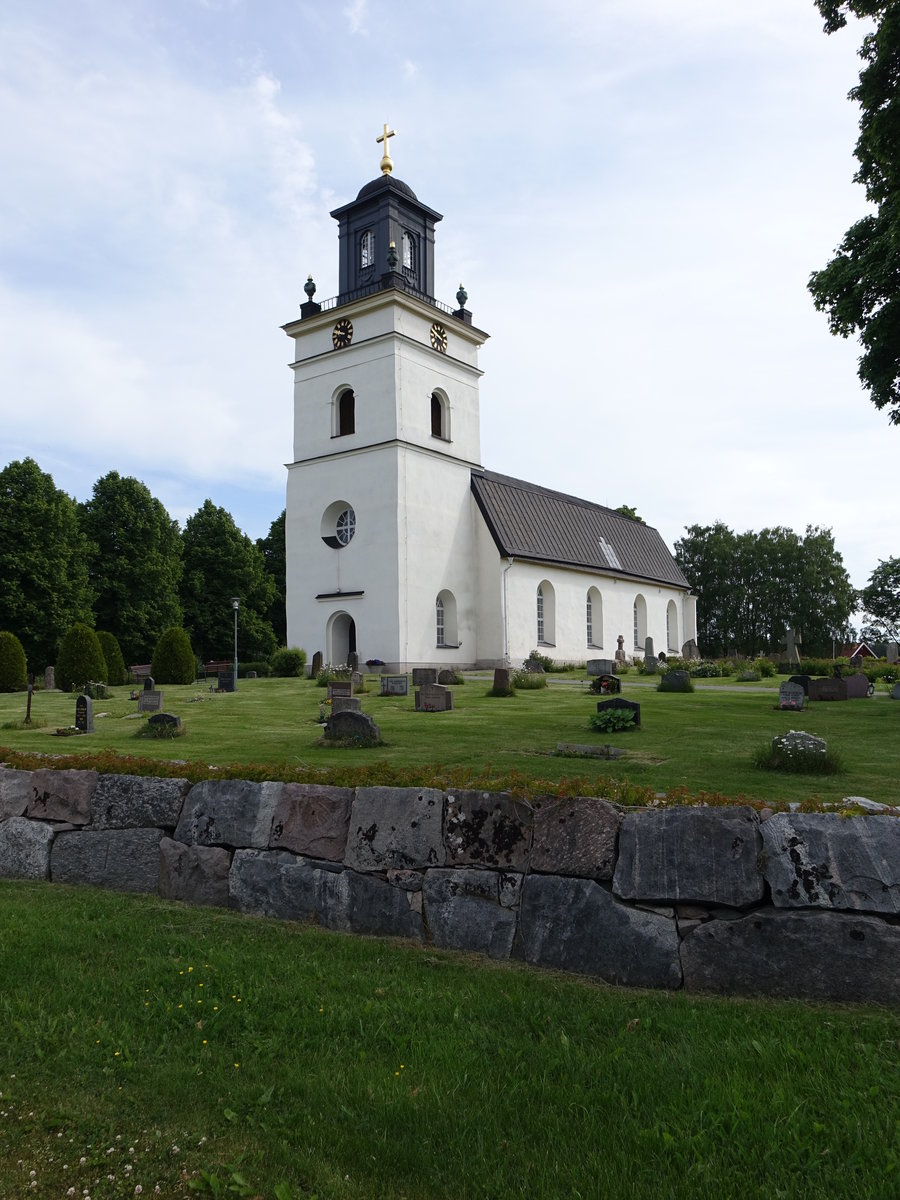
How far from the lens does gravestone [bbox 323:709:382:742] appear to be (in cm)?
1081

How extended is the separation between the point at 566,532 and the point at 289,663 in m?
14.4

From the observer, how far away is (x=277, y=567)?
5288 cm

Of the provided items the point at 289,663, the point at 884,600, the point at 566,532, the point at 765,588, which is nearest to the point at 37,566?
the point at 289,663

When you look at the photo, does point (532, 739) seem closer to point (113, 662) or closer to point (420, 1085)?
point (420, 1085)

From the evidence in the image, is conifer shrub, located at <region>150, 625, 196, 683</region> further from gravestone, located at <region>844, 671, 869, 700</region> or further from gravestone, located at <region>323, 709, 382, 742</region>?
gravestone, located at <region>844, 671, 869, 700</region>

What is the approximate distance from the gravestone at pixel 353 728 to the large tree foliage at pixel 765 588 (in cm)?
5049

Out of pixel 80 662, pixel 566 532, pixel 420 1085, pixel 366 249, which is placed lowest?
pixel 420 1085

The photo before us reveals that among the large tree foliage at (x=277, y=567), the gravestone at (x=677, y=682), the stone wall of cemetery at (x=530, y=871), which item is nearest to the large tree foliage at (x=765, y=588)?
the large tree foliage at (x=277, y=567)

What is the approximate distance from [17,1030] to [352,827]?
6.89 feet

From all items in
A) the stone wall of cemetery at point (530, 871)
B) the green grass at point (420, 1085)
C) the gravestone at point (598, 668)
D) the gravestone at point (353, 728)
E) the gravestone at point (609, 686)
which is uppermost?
the gravestone at point (598, 668)

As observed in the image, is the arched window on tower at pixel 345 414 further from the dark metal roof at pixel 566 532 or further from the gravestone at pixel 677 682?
the gravestone at pixel 677 682

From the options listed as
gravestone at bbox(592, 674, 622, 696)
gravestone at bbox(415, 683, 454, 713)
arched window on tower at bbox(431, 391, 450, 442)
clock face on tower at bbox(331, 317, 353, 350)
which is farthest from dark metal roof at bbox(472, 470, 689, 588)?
gravestone at bbox(415, 683, 454, 713)

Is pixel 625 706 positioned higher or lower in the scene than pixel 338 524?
lower

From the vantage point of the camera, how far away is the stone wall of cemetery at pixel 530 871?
4.00 metres
